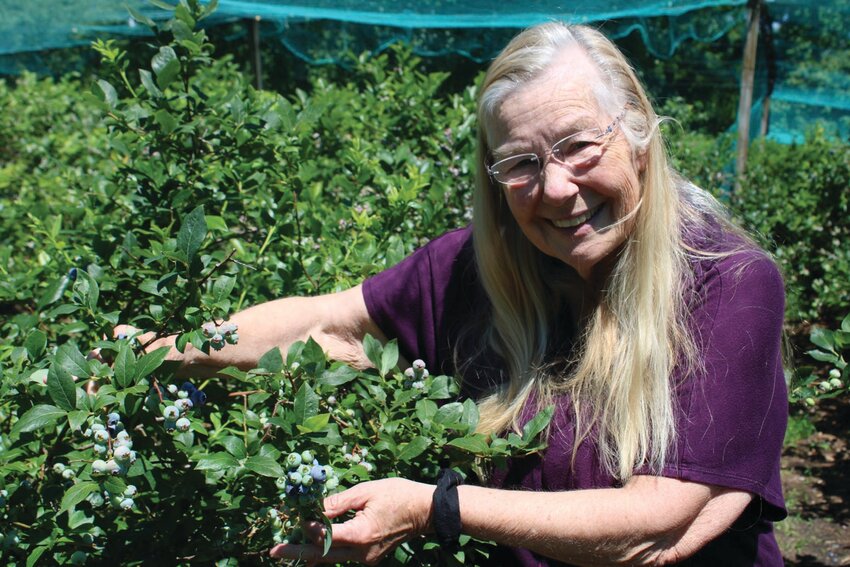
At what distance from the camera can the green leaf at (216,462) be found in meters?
1.29

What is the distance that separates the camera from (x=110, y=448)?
4.39ft

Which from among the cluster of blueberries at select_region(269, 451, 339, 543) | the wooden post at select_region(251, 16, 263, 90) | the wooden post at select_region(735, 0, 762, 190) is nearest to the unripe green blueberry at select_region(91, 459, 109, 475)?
the cluster of blueberries at select_region(269, 451, 339, 543)

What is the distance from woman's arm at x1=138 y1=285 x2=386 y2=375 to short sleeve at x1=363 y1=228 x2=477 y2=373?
0.12 feet

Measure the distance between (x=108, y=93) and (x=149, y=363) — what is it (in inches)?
34.5

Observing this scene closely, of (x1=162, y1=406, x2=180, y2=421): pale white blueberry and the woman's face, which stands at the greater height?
the woman's face

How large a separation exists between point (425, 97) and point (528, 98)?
1.72 m

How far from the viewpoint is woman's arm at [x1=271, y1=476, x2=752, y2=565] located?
142 cm

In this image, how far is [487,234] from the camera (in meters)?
1.83

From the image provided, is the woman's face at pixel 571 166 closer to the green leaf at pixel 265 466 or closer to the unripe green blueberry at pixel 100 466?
the green leaf at pixel 265 466

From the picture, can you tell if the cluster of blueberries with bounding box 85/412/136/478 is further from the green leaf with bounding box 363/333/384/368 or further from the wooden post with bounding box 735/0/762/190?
the wooden post with bounding box 735/0/762/190

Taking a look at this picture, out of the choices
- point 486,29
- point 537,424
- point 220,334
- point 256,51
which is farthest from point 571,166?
point 256,51

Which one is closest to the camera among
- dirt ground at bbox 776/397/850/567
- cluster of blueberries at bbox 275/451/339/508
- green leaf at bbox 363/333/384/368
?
cluster of blueberries at bbox 275/451/339/508

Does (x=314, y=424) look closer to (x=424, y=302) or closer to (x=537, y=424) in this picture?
(x=537, y=424)

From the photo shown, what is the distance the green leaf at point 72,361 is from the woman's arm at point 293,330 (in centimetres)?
37
